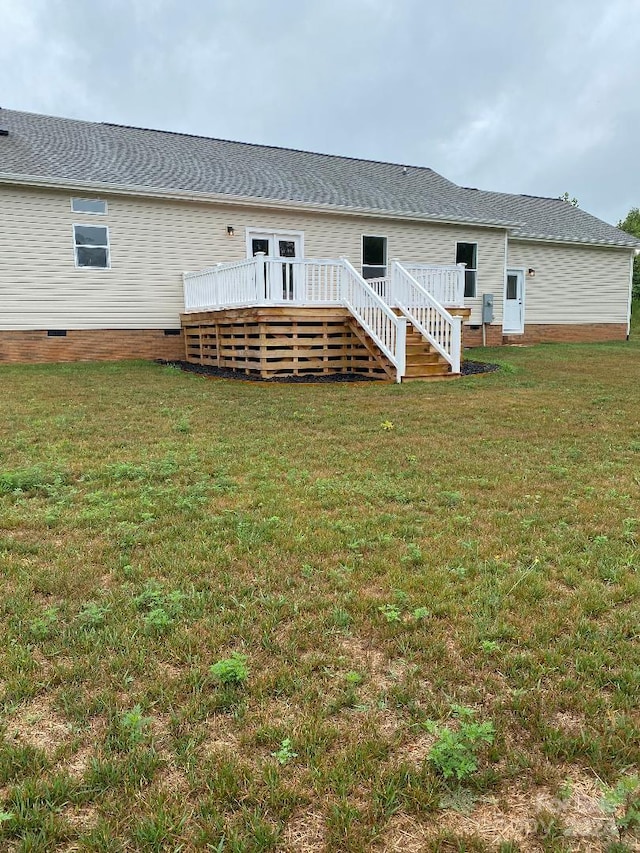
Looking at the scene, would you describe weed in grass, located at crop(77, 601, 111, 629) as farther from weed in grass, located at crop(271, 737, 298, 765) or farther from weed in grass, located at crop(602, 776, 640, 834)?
weed in grass, located at crop(602, 776, 640, 834)

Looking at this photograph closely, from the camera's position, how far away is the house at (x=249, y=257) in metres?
10.0

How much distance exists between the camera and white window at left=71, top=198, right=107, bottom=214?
39.9 ft

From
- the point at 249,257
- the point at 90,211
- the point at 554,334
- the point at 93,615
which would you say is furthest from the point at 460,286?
the point at 93,615

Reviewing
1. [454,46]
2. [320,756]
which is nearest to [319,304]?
[320,756]

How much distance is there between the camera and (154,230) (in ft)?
42.3

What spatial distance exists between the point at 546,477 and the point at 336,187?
13.1m

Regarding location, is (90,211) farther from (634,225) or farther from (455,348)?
(634,225)

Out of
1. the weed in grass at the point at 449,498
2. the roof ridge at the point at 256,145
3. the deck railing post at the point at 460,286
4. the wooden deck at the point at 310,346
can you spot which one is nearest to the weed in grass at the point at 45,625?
the weed in grass at the point at 449,498

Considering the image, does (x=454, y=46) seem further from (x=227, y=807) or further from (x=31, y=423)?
(x=227, y=807)

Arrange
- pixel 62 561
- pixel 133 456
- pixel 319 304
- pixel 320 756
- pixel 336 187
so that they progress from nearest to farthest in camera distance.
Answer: pixel 320 756, pixel 62 561, pixel 133 456, pixel 319 304, pixel 336 187

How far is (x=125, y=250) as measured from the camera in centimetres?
1270

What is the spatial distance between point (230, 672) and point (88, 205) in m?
12.5

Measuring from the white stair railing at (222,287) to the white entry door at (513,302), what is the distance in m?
9.86

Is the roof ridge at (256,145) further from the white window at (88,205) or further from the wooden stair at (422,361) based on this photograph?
the wooden stair at (422,361)
